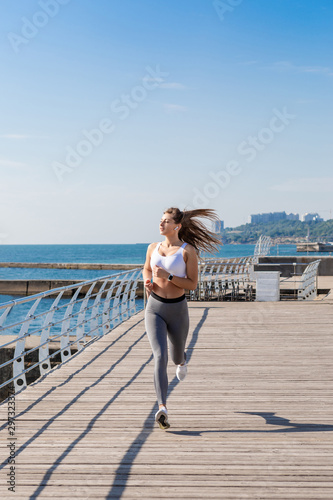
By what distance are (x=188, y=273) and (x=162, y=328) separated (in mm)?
496

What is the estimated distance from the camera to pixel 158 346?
4.54 m

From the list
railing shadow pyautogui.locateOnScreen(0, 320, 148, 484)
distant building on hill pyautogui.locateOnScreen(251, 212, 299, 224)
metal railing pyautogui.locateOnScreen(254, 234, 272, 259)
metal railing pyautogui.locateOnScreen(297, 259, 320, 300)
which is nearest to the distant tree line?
distant building on hill pyautogui.locateOnScreen(251, 212, 299, 224)

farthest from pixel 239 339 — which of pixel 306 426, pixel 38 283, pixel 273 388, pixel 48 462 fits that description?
pixel 38 283

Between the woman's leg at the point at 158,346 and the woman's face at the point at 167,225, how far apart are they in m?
0.57

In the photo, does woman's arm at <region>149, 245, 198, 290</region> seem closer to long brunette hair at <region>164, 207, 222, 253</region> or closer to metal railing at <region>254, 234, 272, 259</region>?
long brunette hair at <region>164, 207, 222, 253</region>

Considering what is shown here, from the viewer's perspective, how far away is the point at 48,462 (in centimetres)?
376

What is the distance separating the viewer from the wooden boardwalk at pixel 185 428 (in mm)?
3373

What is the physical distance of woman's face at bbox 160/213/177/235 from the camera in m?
4.70

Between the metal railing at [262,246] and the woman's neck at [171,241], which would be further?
the metal railing at [262,246]

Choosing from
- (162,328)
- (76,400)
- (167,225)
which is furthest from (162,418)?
(167,225)

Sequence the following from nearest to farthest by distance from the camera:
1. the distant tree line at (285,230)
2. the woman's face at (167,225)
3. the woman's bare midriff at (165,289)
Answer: the woman's bare midriff at (165,289)
the woman's face at (167,225)
the distant tree line at (285,230)

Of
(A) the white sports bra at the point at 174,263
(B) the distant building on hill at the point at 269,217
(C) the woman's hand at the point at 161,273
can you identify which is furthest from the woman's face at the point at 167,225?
(B) the distant building on hill at the point at 269,217

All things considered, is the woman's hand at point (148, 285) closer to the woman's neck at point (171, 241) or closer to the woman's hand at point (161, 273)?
the woman's hand at point (161, 273)
